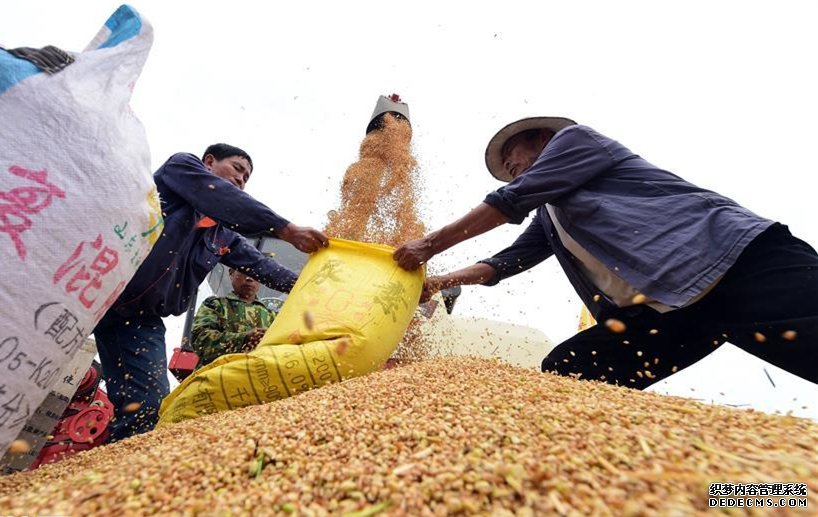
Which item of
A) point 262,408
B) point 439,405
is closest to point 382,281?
point 262,408

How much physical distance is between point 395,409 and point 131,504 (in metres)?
0.64

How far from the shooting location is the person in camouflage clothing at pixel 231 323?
3027 mm

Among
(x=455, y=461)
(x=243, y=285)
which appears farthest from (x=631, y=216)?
(x=243, y=285)

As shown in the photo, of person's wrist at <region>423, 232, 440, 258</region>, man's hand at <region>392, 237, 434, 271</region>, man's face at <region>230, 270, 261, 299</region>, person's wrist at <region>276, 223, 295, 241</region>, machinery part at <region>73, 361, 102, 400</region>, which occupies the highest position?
person's wrist at <region>423, 232, 440, 258</region>

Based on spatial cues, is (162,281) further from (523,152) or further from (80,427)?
(523,152)

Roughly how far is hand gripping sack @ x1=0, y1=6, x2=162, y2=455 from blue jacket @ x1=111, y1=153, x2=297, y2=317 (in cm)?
83

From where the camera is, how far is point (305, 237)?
2.22 metres

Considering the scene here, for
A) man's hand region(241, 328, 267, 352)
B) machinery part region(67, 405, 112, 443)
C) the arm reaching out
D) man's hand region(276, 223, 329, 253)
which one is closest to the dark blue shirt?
the arm reaching out

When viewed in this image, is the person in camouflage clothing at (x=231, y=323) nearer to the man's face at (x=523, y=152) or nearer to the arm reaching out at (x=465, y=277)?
the arm reaching out at (x=465, y=277)

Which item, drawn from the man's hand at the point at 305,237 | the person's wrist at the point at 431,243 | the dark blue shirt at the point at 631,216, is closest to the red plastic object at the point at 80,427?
the man's hand at the point at 305,237

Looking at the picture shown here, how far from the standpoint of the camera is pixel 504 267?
267cm

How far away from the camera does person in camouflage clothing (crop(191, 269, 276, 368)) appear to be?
9.93 feet

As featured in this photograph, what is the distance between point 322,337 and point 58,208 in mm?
1014

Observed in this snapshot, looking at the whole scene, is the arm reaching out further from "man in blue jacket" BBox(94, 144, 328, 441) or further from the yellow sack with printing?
"man in blue jacket" BBox(94, 144, 328, 441)
